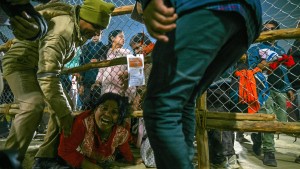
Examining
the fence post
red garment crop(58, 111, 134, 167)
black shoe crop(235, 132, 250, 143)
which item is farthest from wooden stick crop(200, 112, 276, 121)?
black shoe crop(235, 132, 250, 143)

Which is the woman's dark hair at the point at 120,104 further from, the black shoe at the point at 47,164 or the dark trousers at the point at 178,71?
the dark trousers at the point at 178,71

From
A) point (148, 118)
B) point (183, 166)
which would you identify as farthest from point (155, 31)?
point (183, 166)

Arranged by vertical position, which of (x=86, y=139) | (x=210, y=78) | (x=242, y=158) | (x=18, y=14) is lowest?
(x=242, y=158)

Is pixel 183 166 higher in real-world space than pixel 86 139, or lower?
higher

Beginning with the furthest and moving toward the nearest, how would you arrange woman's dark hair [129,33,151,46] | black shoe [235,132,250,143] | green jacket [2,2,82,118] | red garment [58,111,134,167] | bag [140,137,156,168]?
1. black shoe [235,132,250,143]
2. woman's dark hair [129,33,151,46]
3. bag [140,137,156,168]
4. red garment [58,111,134,167]
5. green jacket [2,2,82,118]

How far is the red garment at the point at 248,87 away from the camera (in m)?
2.94

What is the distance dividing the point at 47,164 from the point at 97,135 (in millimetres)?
517

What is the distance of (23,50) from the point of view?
2.32 metres

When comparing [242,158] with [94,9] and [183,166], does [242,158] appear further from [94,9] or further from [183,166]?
[183,166]

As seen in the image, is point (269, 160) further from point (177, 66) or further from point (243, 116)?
point (177, 66)

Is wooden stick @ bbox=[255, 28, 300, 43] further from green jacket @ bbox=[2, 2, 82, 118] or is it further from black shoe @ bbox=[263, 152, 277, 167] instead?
black shoe @ bbox=[263, 152, 277, 167]

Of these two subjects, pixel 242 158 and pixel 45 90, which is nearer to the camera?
pixel 45 90

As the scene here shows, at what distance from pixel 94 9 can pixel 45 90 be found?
2.77 ft

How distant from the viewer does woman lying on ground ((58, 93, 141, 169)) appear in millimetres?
2363
